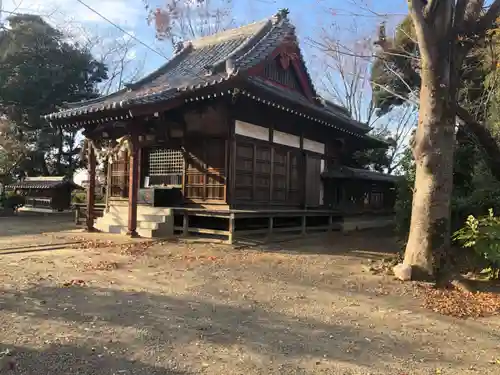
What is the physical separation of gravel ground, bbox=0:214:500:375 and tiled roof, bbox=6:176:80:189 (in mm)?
18604

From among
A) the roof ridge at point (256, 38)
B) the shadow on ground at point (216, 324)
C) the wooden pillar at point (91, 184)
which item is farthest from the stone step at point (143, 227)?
the shadow on ground at point (216, 324)

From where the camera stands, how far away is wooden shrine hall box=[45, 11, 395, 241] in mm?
12000

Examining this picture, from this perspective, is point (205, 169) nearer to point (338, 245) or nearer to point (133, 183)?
point (133, 183)

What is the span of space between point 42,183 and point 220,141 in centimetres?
1783

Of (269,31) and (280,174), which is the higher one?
(269,31)

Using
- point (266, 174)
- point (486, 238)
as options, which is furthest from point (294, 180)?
point (486, 238)

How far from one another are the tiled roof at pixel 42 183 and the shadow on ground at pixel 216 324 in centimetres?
2162

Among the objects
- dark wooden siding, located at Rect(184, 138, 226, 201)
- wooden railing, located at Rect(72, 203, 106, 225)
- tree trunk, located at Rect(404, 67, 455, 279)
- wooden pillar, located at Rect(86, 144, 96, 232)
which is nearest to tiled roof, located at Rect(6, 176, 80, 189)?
wooden railing, located at Rect(72, 203, 106, 225)

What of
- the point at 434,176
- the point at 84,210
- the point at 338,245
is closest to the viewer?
the point at 434,176

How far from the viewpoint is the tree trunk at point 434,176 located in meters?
7.42

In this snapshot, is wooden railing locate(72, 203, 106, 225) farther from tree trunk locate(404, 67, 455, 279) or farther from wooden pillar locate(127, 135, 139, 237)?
tree trunk locate(404, 67, 455, 279)

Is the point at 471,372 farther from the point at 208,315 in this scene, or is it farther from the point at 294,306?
the point at 208,315

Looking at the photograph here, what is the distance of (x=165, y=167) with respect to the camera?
14.5m

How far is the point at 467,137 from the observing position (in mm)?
12039
